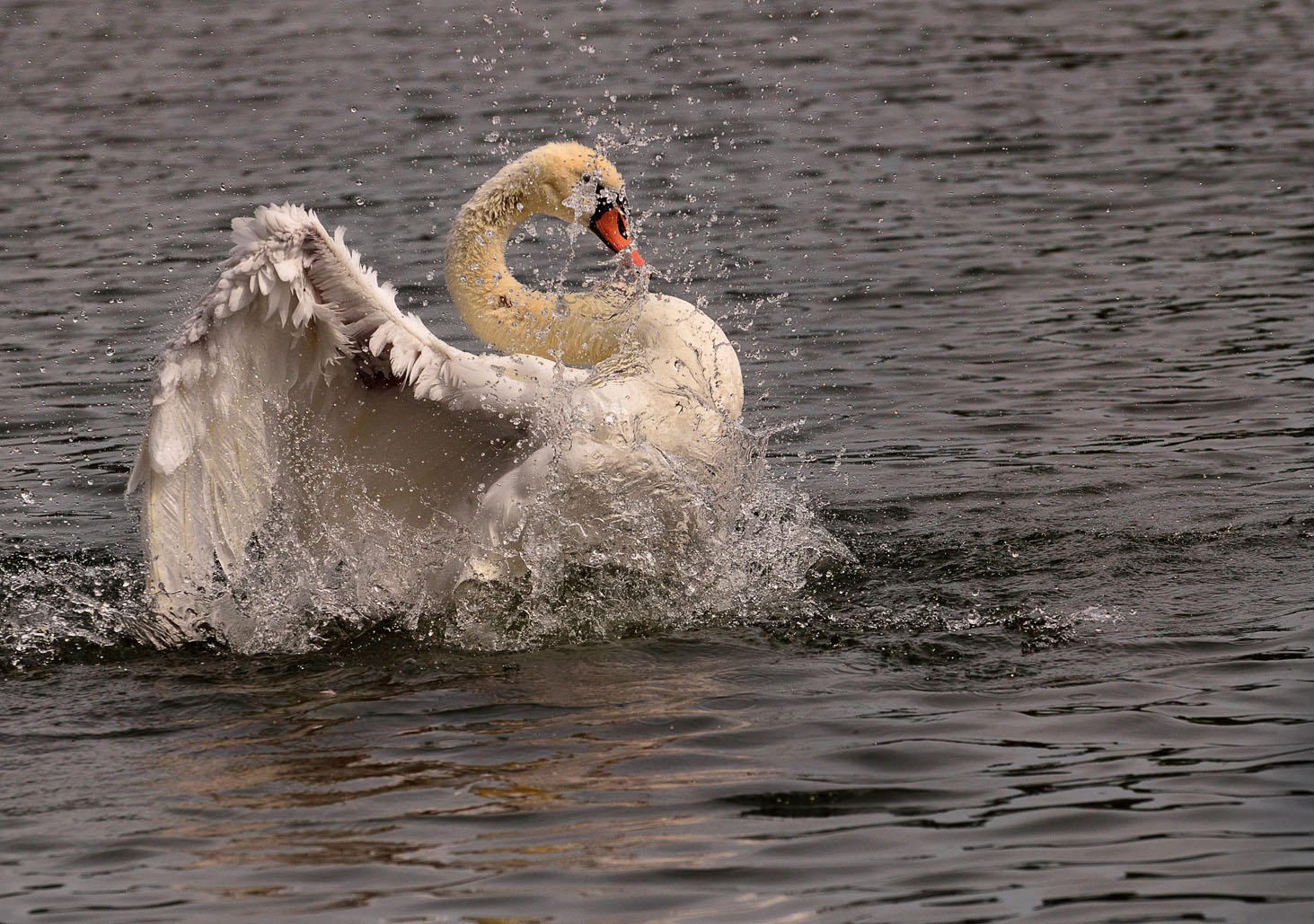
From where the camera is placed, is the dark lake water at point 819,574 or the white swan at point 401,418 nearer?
the dark lake water at point 819,574

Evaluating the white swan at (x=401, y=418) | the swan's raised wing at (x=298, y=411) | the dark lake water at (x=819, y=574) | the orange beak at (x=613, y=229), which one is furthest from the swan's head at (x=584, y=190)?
the dark lake water at (x=819, y=574)

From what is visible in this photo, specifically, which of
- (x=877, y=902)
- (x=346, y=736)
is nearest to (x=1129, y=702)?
(x=877, y=902)

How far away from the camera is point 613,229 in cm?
782

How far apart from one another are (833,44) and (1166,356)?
11737mm

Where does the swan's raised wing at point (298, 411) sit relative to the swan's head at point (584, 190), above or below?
below

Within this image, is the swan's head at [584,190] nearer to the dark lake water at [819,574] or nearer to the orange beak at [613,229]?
the orange beak at [613,229]

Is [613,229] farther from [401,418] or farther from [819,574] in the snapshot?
[819,574]

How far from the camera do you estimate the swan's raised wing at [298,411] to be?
6.16 meters

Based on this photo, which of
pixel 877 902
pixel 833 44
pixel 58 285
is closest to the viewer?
pixel 877 902

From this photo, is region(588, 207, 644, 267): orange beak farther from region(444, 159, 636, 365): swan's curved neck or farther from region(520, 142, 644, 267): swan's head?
region(444, 159, 636, 365): swan's curved neck

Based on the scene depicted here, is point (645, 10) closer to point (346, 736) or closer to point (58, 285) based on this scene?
point (58, 285)

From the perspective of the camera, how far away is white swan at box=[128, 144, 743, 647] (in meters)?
6.23

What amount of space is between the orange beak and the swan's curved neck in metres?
0.15

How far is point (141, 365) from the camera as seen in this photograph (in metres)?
11.2
